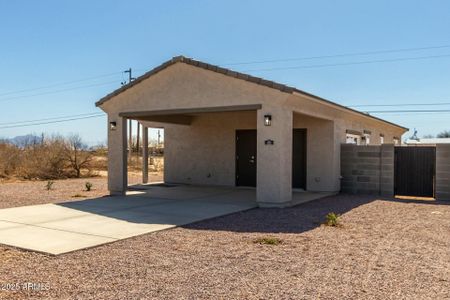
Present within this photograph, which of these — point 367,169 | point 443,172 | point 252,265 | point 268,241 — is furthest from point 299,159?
point 252,265

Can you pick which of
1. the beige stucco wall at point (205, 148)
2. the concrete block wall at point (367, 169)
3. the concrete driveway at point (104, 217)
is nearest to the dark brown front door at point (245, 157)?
the beige stucco wall at point (205, 148)

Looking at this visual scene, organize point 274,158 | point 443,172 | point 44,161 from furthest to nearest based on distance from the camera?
point 44,161, point 443,172, point 274,158

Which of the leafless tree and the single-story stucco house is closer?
the single-story stucco house

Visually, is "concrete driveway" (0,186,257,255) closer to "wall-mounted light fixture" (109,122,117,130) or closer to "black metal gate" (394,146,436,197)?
"wall-mounted light fixture" (109,122,117,130)

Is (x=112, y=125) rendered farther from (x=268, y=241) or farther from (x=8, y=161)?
(x=8, y=161)

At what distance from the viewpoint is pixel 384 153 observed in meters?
14.8

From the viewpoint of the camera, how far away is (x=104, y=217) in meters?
9.70

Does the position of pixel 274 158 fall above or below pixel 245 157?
above

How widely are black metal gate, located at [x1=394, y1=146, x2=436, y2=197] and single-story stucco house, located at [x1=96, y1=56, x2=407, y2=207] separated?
209 centimetres

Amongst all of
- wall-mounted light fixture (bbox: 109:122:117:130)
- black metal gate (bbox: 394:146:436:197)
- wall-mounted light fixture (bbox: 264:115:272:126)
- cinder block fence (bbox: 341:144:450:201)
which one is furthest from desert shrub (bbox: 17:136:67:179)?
black metal gate (bbox: 394:146:436:197)

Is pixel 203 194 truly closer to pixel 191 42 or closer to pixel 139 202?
pixel 139 202

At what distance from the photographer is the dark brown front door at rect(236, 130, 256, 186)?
1692 cm

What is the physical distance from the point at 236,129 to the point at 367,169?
17.4ft

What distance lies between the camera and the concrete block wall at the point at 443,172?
13.7 m
